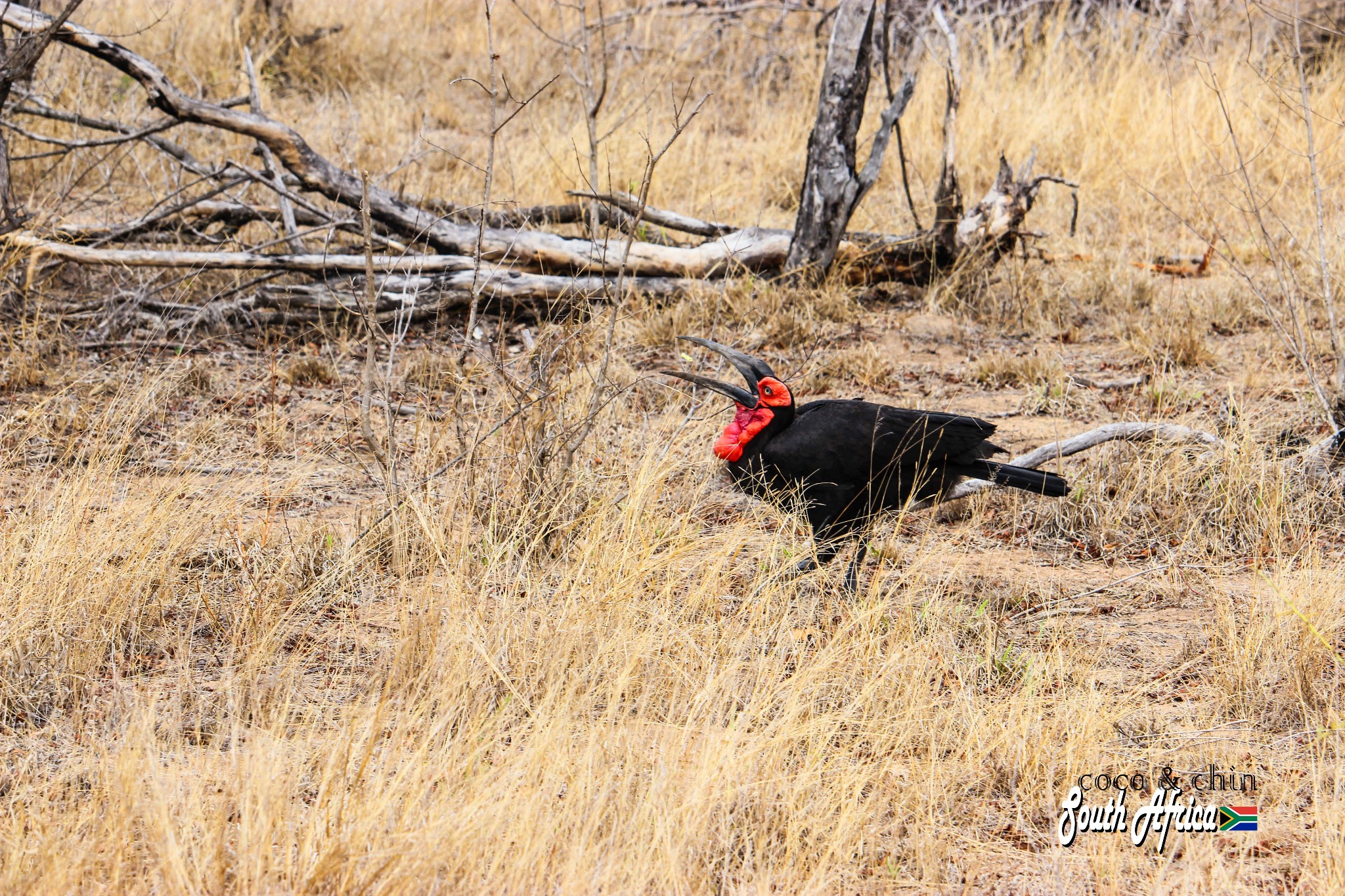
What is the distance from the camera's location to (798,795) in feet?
7.26

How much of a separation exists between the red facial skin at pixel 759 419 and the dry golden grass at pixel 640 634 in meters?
0.26

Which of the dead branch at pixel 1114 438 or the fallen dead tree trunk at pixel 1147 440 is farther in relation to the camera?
the dead branch at pixel 1114 438

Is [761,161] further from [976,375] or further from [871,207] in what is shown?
[976,375]

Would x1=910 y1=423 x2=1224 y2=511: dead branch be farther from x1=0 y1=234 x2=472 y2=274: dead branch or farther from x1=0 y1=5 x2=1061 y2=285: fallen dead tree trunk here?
x1=0 y1=234 x2=472 y2=274: dead branch

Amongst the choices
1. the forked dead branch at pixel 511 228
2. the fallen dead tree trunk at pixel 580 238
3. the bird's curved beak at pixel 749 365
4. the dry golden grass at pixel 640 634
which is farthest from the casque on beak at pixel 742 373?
the fallen dead tree trunk at pixel 580 238

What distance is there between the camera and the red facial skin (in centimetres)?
346

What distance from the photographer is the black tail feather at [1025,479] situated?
10.8 feet

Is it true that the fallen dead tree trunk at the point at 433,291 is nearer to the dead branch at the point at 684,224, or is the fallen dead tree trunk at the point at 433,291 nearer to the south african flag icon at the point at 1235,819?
the dead branch at the point at 684,224

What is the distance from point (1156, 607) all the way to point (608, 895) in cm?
214

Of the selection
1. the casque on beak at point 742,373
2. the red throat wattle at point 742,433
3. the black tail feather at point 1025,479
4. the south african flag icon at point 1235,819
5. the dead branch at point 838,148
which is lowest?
the south african flag icon at point 1235,819

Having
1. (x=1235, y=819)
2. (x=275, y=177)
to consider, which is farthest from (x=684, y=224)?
(x=1235, y=819)

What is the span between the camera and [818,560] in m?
3.39

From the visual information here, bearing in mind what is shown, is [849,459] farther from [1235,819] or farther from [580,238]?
[580,238]

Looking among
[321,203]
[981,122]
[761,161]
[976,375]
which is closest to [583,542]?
[976,375]
